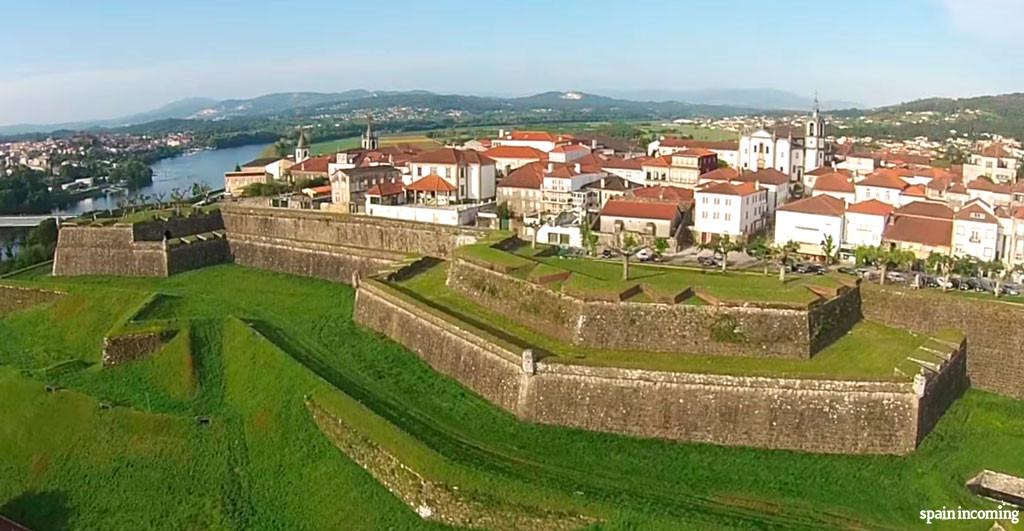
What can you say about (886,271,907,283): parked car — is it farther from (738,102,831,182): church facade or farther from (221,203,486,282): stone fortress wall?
(738,102,831,182): church facade

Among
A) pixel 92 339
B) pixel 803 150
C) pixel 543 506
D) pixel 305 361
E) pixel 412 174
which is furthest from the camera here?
pixel 803 150

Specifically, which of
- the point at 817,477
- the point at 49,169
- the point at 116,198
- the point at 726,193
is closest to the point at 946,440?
the point at 817,477

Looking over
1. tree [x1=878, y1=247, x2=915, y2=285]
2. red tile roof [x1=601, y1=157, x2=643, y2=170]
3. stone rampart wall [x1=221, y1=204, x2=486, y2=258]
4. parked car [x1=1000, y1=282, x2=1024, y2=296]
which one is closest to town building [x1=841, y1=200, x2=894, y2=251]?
tree [x1=878, y1=247, x2=915, y2=285]

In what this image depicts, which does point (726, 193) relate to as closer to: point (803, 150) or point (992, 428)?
point (803, 150)

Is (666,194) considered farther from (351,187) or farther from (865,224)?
(351,187)

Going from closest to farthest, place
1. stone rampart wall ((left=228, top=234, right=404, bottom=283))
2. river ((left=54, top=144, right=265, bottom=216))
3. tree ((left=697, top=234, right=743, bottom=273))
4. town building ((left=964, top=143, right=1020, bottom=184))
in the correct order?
stone rampart wall ((left=228, top=234, right=404, bottom=283)), tree ((left=697, top=234, right=743, bottom=273)), town building ((left=964, top=143, right=1020, bottom=184)), river ((left=54, top=144, right=265, bottom=216))
